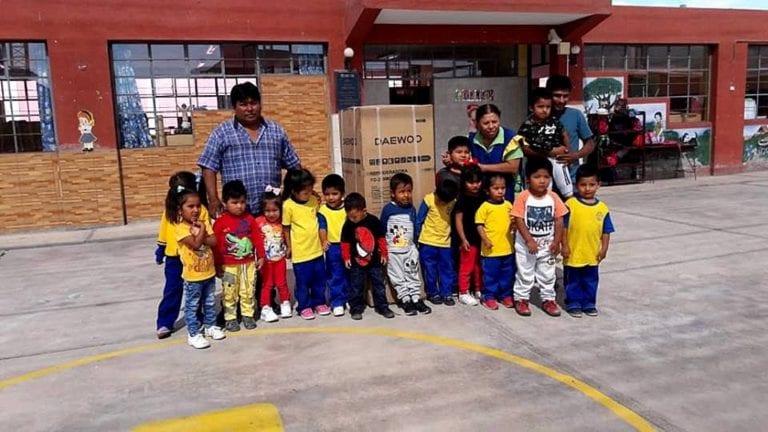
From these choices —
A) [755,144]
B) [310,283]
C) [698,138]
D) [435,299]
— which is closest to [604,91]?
[698,138]

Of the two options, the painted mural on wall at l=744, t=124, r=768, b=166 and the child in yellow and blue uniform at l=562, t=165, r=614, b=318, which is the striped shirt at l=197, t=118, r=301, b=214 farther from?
the painted mural on wall at l=744, t=124, r=768, b=166

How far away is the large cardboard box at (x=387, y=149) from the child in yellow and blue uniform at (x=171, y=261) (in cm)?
133

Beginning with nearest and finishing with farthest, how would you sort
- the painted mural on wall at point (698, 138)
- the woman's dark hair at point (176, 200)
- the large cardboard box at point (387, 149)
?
1. the woman's dark hair at point (176, 200)
2. the large cardboard box at point (387, 149)
3. the painted mural on wall at point (698, 138)

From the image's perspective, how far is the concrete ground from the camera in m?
2.98

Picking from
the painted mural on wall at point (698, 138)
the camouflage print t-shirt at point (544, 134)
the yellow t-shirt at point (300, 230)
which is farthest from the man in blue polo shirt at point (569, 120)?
the painted mural on wall at point (698, 138)

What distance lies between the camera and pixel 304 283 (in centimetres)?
456

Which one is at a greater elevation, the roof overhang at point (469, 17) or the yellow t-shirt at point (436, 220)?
the roof overhang at point (469, 17)

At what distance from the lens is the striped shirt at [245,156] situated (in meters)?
4.32

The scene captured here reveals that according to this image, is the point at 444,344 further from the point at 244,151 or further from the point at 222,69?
the point at 222,69

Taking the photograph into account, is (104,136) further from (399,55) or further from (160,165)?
(399,55)

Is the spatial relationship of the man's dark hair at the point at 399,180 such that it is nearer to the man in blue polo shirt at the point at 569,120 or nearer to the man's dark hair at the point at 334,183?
the man's dark hair at the point at 334,183

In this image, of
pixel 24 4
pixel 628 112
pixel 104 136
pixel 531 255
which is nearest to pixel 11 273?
pixel 104 136

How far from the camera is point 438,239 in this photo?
462 cm

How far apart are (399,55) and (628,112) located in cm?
507
